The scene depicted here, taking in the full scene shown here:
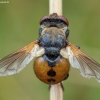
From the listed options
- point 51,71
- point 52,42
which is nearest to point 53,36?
point 52,42

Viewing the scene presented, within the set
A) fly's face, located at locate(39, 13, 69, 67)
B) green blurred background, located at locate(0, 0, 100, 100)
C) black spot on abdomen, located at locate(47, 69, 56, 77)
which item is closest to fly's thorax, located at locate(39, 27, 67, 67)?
fly's face, located at locate(39, 13, 69, 67)

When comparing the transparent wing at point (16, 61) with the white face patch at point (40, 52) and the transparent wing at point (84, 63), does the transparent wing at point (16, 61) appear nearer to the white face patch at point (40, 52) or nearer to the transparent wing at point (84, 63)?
the white face patch at point (40, 52)

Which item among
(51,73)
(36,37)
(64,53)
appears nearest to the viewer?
(51,73)

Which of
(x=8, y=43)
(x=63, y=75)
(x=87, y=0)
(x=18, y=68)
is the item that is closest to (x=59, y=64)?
(x=63, y=75)

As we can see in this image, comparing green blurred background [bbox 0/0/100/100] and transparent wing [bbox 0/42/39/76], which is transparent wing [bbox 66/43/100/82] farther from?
green blurred background [bbox 0/0/100/100]

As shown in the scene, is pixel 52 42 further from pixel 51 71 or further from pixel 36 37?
pixel 36 37

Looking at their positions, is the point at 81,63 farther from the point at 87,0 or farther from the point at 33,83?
the point at 87,0
